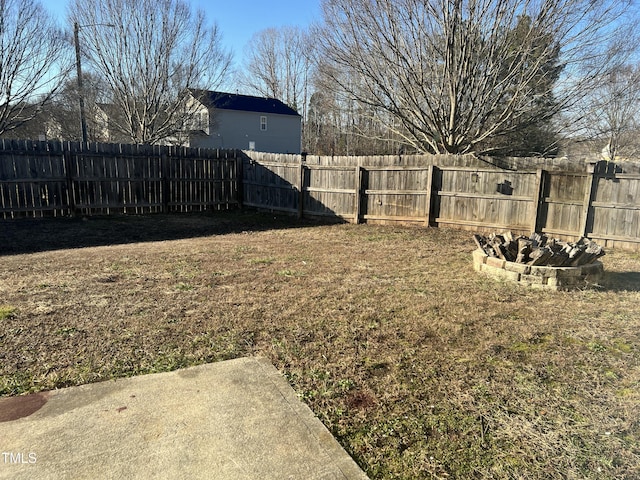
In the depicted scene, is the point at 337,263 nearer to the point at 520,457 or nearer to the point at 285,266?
the point at 285,266

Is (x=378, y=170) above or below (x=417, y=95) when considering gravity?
below

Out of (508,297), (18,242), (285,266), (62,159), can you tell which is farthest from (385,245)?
(62,159)

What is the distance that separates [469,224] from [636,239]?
3.19m

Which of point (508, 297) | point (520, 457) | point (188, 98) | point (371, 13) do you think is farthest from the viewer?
point (188, 98)

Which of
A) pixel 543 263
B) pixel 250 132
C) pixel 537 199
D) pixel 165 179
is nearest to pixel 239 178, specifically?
pixel 165 179

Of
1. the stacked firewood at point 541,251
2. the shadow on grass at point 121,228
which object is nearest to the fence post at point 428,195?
the shadow on grass at point 121,228

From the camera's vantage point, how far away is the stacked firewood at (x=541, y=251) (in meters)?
5.61

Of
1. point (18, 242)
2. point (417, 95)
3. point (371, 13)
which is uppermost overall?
point (371, 13)

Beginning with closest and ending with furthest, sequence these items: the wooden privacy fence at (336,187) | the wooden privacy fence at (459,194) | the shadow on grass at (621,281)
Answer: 1. the shadow on grass at (621,281)
2. the wooden privacy fence at (459,194)
3. the wooden privacy fence at (336,187)

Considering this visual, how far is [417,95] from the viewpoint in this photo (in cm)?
1107

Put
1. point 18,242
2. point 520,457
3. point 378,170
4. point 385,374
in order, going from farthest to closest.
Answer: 1. point 378,170
2. point 18,242
3. point 385,374
4. point 520,457

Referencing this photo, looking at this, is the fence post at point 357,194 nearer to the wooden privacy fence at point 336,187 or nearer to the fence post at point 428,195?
the wooden privacy fence at point 336,187

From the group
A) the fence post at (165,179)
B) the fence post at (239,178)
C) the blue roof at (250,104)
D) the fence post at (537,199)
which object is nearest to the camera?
the fence post at (537,199)

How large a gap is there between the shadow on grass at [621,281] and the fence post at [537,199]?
2876mm
